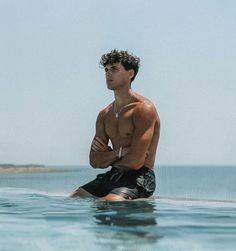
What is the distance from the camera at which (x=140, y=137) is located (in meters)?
6.32

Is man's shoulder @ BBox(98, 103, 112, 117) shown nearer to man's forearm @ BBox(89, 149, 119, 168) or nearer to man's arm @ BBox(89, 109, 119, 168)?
man's arm @ BBox(89, 109, 119, 168)

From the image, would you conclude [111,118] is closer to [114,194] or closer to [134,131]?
[134,131]

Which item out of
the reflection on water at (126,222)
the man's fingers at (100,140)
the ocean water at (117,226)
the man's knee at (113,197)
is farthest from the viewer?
the man's fingers at (100,140)

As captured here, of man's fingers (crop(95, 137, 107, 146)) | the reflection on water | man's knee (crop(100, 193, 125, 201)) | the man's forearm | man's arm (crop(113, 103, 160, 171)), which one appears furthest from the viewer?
man's fingers (crop(95, 137, 107, 146))

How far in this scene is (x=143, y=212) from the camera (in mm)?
5133

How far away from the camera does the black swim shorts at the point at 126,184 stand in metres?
6.28

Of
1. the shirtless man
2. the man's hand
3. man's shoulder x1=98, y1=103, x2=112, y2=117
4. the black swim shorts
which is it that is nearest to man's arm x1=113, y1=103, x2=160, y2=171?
the shirtless man

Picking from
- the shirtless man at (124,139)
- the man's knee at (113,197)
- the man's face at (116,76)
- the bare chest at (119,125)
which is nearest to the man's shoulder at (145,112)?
the shirtless man at (124,139)

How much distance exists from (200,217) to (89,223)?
107 centimetres

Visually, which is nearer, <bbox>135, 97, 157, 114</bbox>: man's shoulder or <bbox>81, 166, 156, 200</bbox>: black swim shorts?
<bbox>81, 166, 156, 200</bbox>: black swim shorts

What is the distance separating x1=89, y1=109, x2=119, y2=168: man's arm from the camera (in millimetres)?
6410

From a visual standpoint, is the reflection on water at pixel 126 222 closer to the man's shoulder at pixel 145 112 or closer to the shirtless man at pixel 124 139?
the shirtless man at pixel 124 139

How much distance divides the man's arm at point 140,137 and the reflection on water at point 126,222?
48 cm

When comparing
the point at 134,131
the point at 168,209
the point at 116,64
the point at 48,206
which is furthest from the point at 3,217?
the point at 116,64
